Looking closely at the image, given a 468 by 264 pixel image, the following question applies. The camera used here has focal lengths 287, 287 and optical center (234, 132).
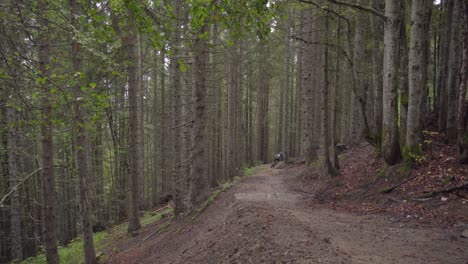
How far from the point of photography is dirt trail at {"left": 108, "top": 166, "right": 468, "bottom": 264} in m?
3.73

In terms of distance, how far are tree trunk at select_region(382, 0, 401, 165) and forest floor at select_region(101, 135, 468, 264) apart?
57 cm

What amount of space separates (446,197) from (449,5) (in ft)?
19.5

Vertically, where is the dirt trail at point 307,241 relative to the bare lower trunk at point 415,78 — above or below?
below

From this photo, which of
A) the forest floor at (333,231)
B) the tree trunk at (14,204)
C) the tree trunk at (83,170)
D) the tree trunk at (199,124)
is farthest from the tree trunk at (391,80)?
the tree trunk at (14,204)

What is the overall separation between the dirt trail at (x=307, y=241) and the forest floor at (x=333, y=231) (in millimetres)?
13

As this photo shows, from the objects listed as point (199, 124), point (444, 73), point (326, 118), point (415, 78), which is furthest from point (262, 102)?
point (415, 78)

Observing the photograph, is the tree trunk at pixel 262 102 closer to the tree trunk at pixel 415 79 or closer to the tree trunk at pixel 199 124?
the tree trunk at pixel 199 124

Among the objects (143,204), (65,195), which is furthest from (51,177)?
(65,195)

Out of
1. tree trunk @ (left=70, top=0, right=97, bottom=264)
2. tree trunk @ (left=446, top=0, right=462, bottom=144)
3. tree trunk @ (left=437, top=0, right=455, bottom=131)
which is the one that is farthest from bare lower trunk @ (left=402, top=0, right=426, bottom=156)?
tree trunk @ (left=70, top=0, right=97, bottom=264)

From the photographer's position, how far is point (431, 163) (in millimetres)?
6684

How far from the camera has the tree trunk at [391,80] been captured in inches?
272

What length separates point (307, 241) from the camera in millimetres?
4070

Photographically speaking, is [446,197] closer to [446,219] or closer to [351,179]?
[446,219]

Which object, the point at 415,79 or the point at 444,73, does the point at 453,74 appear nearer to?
the point at 444,73
